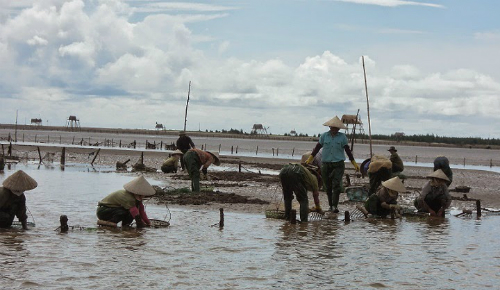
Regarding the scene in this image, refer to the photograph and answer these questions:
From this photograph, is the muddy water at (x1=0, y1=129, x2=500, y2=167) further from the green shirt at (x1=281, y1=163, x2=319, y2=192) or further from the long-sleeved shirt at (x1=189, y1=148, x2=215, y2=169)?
the green shirt at (x1=281, y1=163, x2=319, y2=192)

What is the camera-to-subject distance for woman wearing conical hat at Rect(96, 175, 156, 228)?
10797mm

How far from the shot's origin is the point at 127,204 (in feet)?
36.0

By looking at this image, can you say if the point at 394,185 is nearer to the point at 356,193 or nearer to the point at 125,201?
the point at 356,193

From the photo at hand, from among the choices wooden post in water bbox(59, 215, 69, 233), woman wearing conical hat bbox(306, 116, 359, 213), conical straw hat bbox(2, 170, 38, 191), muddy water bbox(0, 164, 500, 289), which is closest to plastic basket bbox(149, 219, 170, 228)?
muddy water bbox(0, 164, 500, 289)

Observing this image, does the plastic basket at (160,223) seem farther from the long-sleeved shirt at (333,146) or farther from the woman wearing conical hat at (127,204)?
the long-sleeved shirt at (333,146)

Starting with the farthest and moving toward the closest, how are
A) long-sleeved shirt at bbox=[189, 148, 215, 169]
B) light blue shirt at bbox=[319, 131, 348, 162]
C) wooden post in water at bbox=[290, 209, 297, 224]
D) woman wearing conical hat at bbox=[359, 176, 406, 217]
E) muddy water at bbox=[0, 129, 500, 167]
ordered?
muddy water at bbox=[0, 129, 500, 167] → long-sleeved shirt at bbox=[189, 148, 215, 169] → light blue shirt at bbox=[319, 131, 348, 162] → woman wearing conical hat at bbox=[359, 176, 406, 217] → wooden post in water at bbox=[290, 209, 297, 224]

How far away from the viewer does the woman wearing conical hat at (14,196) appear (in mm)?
10344

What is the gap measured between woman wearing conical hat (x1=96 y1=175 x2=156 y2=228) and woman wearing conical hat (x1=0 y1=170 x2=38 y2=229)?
1282mm

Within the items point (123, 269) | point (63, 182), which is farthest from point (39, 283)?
point (63, 182)

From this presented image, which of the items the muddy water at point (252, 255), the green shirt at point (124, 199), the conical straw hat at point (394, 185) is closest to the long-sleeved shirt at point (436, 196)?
the muddy water at point (252, 255)

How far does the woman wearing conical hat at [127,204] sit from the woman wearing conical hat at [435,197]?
6171 millimetres

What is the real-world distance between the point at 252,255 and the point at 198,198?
23.1 feet

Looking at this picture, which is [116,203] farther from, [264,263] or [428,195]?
[428,195]

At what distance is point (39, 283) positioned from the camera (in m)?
7.43
